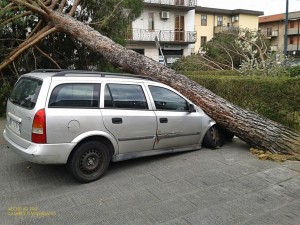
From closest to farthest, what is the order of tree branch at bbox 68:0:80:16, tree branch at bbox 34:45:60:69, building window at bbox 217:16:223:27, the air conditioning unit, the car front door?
1. the car front door
2. tree branch at bbox 34:45:60:69
3. tree branch at bbox 68:0:80:16
4. the air conditioning unit
5. building window at bbox 217:16:223:27

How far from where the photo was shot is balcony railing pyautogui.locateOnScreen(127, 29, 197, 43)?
27156 millimetres

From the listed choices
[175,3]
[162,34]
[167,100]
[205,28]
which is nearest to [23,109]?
[167,100]

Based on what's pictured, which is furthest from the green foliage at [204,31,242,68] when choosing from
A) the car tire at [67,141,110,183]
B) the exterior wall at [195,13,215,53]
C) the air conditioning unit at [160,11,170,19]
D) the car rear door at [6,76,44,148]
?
the car rear door at [6,76,44,148]

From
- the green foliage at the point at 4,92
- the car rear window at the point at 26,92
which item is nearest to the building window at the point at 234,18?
the green foliage at the point at 4,92

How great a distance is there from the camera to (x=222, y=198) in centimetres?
403

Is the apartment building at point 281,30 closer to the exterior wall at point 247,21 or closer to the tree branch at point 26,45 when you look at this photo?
the exterior wall at point 247,21

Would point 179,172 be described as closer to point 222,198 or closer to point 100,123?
point 222,198

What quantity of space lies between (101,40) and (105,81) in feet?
14.4

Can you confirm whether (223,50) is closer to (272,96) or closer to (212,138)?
(272,96)

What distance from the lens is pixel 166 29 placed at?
28859 mm

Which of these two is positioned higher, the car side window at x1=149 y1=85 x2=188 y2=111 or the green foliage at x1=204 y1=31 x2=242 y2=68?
the green foliage at x1=204 y1=31 x2=242 y2=68

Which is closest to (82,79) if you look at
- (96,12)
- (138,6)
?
(96,12)

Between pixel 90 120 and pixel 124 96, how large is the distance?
798mm

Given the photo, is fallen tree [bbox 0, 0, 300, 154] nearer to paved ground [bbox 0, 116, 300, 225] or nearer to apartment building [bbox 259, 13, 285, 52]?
paved ground [bbox 0, 116, 300, 225]
